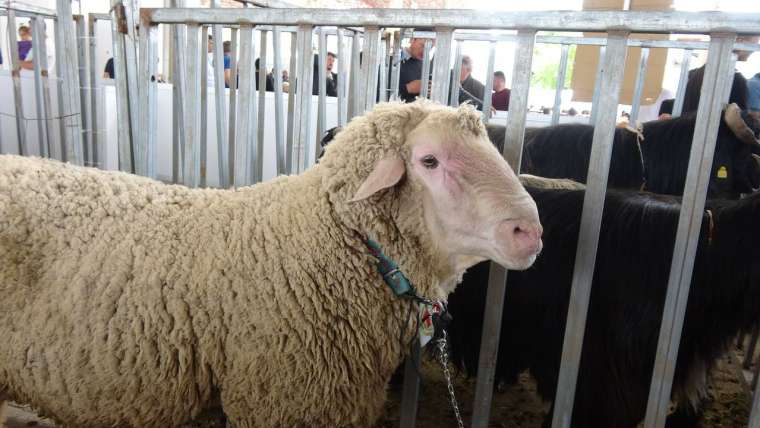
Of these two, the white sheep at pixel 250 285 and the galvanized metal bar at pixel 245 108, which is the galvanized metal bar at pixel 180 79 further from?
the white sheep at pixel 250 285

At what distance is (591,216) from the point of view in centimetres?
183

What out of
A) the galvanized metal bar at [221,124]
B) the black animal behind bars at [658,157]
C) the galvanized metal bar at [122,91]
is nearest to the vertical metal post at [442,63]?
the galvanized metal bar at [221,124]

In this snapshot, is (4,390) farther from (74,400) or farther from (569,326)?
(569,326)

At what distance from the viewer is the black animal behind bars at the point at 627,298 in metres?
2.00

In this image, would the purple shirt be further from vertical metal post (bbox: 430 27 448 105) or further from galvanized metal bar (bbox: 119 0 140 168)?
vertical metal post (bbox: 430 27 448 105)

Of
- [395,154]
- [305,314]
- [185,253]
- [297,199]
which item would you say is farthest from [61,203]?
[395,154]

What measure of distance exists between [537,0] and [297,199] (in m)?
14.3

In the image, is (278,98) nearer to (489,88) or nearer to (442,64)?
(489,88)

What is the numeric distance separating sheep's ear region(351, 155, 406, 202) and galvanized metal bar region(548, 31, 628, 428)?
67cm

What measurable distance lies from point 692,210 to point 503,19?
873 millimetres

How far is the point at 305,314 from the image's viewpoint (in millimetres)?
1660

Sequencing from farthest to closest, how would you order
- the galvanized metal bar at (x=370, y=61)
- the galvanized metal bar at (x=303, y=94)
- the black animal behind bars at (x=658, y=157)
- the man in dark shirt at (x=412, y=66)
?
the man in dark shirt at (x=412, y=66) → the black animal behind bars at (x=658, y=157) → the galvanized metal bar at (x=303, y=94) → the galvanized metal bar at (x=370, y=61)

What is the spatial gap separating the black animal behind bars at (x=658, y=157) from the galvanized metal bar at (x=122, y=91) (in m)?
2.44

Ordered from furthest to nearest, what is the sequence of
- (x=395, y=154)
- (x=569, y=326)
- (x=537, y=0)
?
(x=537, y=0) → (x=569, y=326) → (x=395, y=154)
